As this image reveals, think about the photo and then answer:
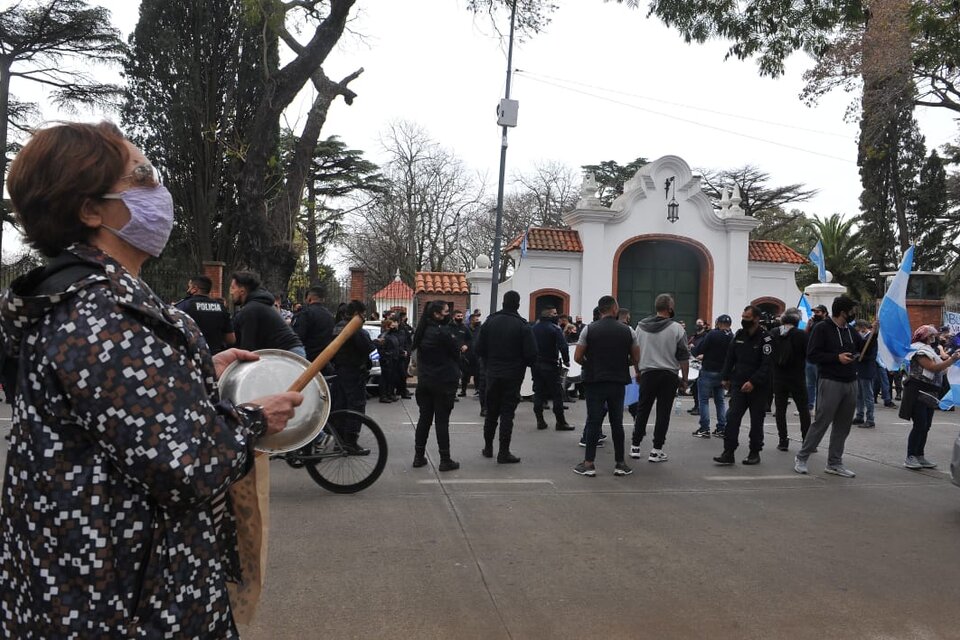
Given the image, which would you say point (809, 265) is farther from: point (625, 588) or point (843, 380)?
point (625, 588)

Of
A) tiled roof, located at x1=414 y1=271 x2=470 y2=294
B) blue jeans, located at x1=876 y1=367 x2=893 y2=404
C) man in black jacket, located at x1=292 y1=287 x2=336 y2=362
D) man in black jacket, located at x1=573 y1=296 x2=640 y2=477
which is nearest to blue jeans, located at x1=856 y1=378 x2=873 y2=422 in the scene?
blue jeans, located at x1=876 y1=367 x2=893 y2=404

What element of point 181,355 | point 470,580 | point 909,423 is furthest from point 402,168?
point 181,355

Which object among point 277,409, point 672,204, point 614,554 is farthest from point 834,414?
point 672,204

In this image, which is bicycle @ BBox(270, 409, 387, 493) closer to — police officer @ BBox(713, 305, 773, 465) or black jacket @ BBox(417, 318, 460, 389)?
black jacket @ BBox(417, 318, 460, 389)

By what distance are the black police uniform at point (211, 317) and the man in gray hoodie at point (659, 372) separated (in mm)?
4392

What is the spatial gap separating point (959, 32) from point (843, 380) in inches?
140

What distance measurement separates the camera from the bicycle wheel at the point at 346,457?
21.0ft

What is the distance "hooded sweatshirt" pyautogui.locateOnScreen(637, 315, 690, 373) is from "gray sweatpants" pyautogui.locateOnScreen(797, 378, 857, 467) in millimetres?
1415

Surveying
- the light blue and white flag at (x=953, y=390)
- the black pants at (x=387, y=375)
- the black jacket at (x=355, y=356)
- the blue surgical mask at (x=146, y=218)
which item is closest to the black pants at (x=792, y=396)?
the light blue and white flag at (x=953, y=390)

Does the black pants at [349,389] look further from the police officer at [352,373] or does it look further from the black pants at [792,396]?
the black pants at [792,396]

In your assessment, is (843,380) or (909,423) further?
(909,423)

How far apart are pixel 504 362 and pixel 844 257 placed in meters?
34.0

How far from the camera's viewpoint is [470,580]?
4312 mm

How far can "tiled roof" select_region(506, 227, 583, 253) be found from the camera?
22.8 m
